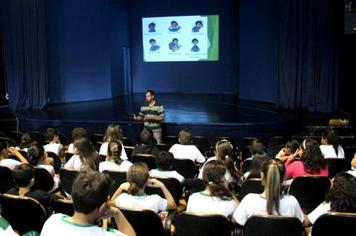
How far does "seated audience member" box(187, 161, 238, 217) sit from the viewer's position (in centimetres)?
328

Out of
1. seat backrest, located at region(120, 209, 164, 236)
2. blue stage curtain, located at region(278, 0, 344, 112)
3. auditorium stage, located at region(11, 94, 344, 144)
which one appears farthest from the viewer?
blue stage curtain, located at region(278, 0, 344, 112)

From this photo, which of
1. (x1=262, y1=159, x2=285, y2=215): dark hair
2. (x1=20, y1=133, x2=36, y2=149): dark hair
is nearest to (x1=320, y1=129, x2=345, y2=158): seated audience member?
(x1=262, y1=159, x2=285, y2=215): dark hair

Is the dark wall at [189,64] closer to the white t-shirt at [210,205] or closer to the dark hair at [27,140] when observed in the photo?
the dark hair at [27,140]

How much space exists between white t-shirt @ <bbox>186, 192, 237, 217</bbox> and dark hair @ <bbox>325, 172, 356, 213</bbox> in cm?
79

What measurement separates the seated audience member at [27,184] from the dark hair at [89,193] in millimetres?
1584

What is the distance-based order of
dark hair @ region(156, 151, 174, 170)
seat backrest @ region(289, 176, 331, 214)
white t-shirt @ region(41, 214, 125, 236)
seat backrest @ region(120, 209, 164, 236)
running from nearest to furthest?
white t-shirt @ region(41, 214, 125, 236) < seat backrest @ region(120, 209, 164, 236) < seat backrest @ region(289, 176, 331, 214) < dark hair @ region(156, 151, 174, 170)

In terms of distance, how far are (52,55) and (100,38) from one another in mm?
2035

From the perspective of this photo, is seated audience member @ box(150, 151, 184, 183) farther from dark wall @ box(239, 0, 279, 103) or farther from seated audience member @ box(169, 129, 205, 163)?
dark wall @ box(239, 0, 279, 103)

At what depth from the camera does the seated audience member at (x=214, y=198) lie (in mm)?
3277

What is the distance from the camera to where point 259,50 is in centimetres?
1326

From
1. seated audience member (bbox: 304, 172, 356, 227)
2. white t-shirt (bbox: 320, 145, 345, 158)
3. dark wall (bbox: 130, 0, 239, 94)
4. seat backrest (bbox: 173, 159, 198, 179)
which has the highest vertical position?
dark wall (bbox: 130, 0, 239, 94)

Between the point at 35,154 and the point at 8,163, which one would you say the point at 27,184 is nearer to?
the point at 35,154

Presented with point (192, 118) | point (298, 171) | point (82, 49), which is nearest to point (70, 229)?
point (298, 171)

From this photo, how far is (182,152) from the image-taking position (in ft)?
19.1
